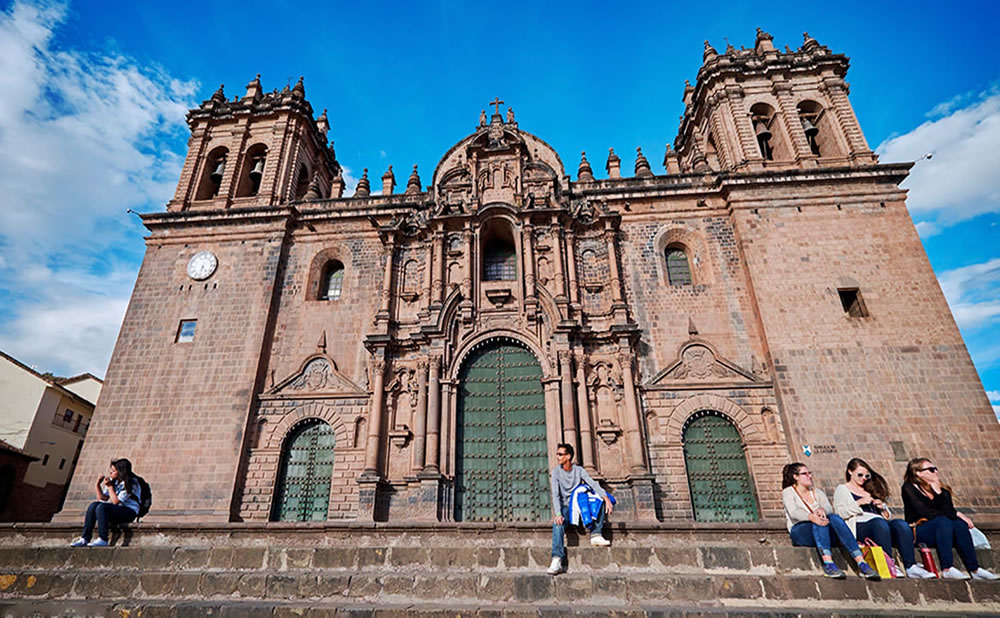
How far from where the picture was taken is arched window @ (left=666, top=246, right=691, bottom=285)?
15.8 meters

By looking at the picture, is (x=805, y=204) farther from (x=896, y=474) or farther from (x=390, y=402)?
(x=390, y=402)

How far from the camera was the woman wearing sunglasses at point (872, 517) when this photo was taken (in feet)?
19.2

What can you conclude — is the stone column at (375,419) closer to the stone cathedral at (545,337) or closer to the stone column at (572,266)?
the stone cathedral at (545,337)

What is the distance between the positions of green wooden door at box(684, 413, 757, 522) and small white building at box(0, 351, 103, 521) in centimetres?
2470

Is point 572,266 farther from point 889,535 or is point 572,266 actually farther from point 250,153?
point 250,153

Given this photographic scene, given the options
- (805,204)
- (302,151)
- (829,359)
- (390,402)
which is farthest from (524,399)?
(302,151)

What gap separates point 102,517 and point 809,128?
71.0 feet

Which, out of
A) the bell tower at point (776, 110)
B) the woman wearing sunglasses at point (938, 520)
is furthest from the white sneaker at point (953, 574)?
the bell tower at point (776, 110)

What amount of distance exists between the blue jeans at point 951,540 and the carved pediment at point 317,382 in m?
12.1

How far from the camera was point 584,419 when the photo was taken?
1298 centimetres

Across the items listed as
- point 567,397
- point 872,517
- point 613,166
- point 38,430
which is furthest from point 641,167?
point 38,430

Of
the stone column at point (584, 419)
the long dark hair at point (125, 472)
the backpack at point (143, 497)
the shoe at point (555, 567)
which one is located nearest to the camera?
the shoe at point (555, 567)

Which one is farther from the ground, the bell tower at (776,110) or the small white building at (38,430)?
the bell tower at (776,110)

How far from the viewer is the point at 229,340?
15.0 metres
